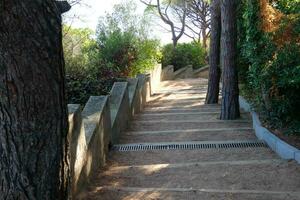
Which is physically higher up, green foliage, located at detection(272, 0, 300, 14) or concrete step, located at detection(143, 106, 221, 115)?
green foliage, located at detection(272, 0, 300, 14)

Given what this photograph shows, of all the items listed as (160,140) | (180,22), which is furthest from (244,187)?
(180,22)

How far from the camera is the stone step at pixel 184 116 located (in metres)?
8.66

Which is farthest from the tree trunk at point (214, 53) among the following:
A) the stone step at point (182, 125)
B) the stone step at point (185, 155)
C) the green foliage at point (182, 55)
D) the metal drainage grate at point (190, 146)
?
the green foliage at point (182, 55)

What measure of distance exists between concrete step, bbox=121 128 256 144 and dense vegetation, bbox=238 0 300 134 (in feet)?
1.64

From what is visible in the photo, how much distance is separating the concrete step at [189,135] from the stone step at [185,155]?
28.6 inches

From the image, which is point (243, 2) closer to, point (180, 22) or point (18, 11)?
point (18, 11)

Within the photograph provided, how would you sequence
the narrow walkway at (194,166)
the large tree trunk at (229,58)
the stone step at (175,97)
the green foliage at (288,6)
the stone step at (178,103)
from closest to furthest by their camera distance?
the narrow walkway at (194,166) < the green foliage at (288,6) < the large tree trunk at (229,58) < the stone step at (178,103) < the stone step at (175,97)

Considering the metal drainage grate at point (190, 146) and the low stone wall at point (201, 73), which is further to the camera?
the low stone wall at point (201, 73)

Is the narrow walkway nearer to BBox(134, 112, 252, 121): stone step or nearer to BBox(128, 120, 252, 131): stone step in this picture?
BBox(128, 120, 252, 131): stone step

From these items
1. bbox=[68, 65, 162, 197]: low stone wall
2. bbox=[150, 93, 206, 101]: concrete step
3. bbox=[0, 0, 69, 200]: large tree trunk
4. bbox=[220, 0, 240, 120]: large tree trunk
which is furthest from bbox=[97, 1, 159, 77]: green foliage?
bbox=[0, 0, 69, 200]: large tree trunk

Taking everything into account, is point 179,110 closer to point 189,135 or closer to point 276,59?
point 189,135

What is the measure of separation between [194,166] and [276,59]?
222 centimetres

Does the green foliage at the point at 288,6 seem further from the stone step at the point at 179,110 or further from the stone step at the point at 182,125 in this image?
the stone step at the point at 179,110

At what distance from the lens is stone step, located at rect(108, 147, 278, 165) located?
18.8ft
